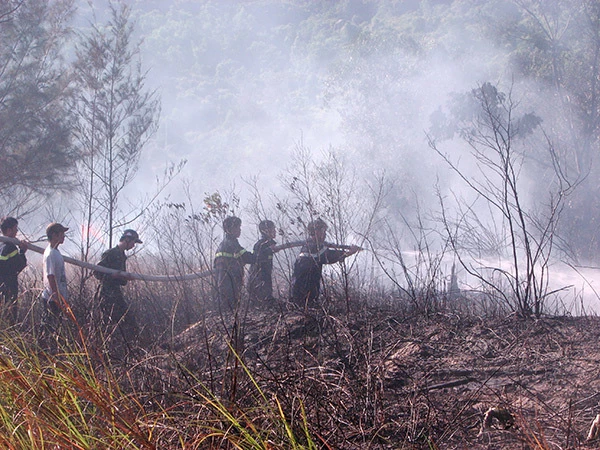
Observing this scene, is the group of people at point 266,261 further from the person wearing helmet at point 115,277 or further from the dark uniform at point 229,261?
the person wearing helmet at point 115,277

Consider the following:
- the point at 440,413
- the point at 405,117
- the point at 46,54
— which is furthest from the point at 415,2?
the point at 440,413

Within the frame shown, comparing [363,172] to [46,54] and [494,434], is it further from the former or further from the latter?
[494,434]

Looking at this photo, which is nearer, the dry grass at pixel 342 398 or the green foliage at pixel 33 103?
the dry grass at pixel 342 398

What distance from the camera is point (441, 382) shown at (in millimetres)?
3770

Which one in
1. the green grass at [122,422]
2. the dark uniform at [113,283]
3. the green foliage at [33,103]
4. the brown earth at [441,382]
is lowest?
the green grass at [122,422]

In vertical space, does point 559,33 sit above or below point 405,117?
above

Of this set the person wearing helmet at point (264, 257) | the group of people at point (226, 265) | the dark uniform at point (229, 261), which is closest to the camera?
the group of people at point (226, 265)

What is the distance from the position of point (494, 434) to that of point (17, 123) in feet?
33.5

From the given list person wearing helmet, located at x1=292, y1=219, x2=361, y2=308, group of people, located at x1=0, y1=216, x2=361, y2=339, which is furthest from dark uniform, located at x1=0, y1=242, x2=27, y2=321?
person wearing helmet, located at x1=292, y1=219, x2=361, y2=308

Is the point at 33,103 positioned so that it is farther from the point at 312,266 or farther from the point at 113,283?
the point at 312,266

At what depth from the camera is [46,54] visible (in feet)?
→ 38.7

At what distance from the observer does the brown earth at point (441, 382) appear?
3021 mm

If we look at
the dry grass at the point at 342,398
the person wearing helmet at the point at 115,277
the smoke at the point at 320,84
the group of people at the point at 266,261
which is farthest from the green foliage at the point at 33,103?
the dry grass at the point at 342,398

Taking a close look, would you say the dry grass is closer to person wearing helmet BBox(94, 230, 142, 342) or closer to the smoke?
the smoke
